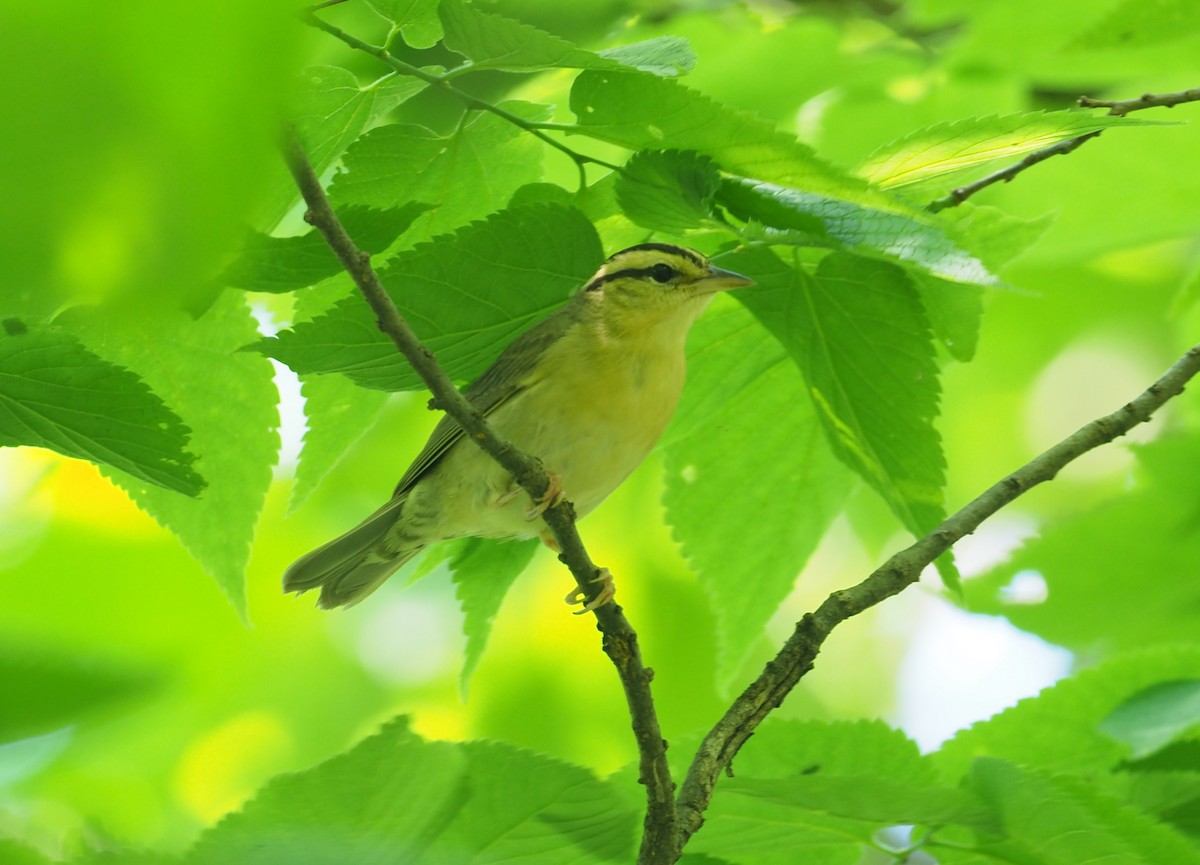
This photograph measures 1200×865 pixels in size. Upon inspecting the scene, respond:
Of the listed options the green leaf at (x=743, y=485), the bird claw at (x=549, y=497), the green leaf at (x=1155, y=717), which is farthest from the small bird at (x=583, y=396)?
the green leaf at (x=1155, y=717)

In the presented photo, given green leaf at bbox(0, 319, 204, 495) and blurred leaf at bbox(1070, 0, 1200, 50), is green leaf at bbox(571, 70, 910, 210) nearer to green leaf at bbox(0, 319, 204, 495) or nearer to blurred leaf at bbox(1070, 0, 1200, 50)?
green leaf at bbox(0, 319, 204, 495)

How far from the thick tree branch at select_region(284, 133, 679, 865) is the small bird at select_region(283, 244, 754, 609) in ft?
3.70

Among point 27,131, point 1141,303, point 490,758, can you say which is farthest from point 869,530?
point 27,131

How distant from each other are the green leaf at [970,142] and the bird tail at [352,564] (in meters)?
2.90

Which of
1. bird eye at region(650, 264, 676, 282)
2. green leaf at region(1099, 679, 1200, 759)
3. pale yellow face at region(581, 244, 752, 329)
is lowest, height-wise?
green leaf at region(1099, 679, 1200, 759)

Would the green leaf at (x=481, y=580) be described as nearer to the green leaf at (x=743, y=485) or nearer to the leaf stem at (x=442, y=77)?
the green leaf at (x=743, y=485)

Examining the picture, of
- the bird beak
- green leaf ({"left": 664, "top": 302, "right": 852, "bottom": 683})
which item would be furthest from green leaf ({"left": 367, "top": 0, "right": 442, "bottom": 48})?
green leaf ({"left": 664, "top": 302, "right": 852, "bottom": 683})

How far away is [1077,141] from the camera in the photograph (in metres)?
2.96

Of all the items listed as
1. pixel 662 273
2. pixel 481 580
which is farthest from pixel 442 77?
pixel 662 273

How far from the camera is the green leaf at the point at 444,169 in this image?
8.88 feet

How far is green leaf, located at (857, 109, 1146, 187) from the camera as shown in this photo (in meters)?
2.28

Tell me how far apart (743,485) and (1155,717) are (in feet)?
4.12

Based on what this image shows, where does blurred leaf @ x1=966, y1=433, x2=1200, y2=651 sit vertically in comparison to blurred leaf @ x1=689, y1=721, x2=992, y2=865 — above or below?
above

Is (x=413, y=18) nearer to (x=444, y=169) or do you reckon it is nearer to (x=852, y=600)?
(x=444, y=169)
